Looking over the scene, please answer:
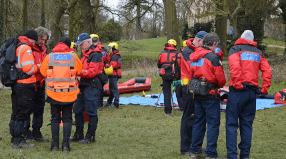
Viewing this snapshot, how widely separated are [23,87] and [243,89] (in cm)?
344

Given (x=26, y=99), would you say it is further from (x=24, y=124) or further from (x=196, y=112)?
(x=196, y=112)

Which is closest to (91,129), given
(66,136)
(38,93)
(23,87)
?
(66,136)

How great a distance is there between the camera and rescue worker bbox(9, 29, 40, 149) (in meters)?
4.77

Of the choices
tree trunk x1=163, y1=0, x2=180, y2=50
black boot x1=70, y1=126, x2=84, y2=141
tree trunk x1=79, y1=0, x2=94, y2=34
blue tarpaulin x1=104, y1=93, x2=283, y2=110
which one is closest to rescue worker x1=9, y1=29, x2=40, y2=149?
black boot x1=70, y1=126, x2=84, y2=141

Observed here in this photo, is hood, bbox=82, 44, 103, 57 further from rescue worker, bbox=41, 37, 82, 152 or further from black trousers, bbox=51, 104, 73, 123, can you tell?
black trousers, bbox=51, 104, 73, 123

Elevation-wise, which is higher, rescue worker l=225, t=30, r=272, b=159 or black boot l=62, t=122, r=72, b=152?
rescue worker l=225, t=30, r=272, b=159

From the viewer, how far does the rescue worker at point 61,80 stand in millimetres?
4609

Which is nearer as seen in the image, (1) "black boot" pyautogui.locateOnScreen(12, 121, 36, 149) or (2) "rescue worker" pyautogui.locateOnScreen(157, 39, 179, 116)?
(1) "black boot" pyautogui.locateOnScreen(12, 121, 36, 149)

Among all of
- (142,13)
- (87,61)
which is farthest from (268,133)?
(142,13)

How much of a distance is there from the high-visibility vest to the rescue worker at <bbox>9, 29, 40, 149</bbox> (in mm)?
395

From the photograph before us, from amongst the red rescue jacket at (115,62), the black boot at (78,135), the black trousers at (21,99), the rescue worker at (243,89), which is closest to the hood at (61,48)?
the black trousers at (21,99)

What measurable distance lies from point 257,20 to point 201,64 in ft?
68.9

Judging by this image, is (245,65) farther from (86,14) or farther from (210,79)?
(86,14)

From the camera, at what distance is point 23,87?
15.8 feet
